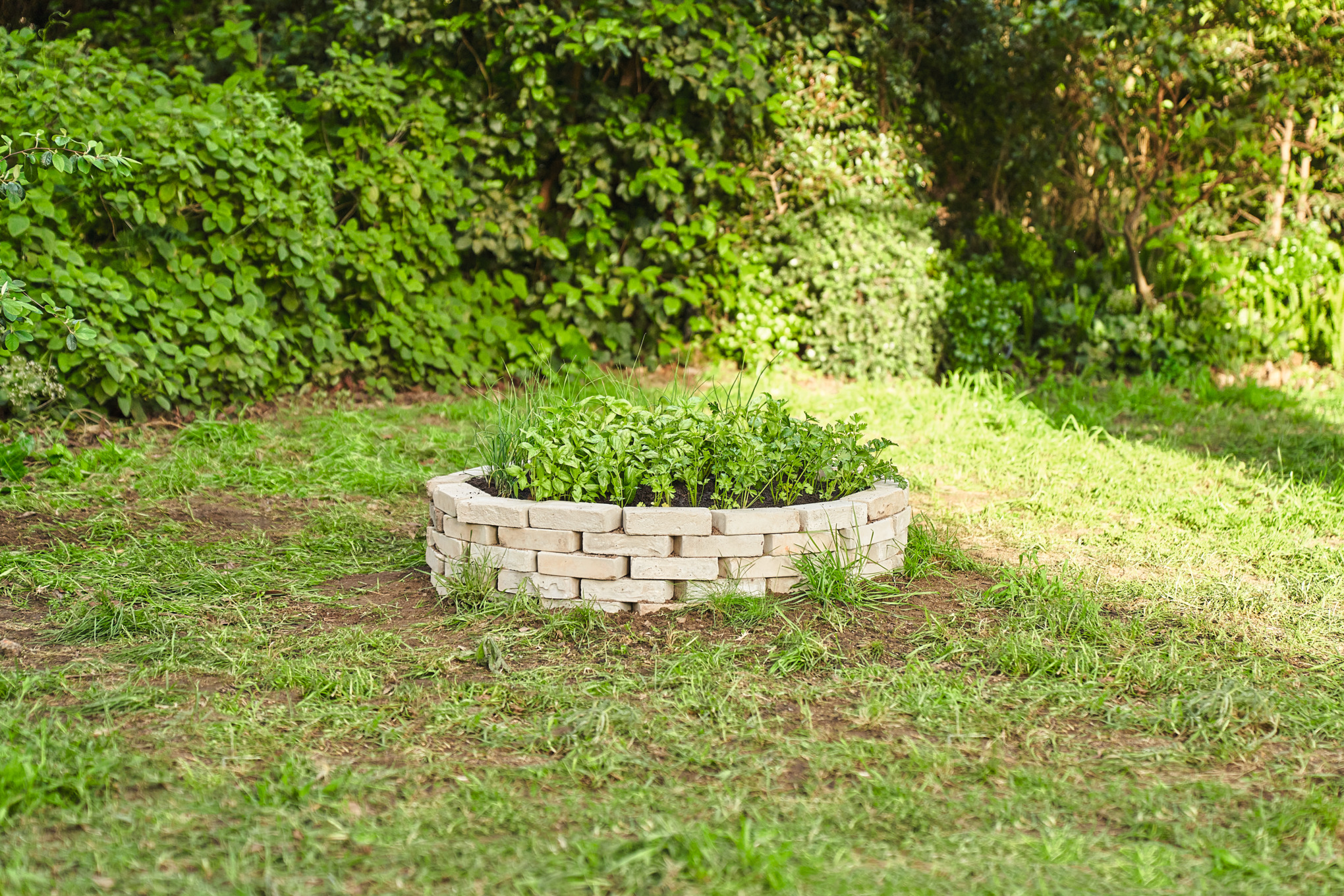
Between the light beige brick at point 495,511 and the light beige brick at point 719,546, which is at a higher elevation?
the light beige brick at point 495,511

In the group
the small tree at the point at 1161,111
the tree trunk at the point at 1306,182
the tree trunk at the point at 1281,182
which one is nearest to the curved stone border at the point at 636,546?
the small tree at the point at 1161,111

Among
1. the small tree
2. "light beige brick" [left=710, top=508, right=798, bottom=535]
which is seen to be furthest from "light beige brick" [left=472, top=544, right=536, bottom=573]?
the small tree

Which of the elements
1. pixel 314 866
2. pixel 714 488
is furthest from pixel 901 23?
pixel 314 866

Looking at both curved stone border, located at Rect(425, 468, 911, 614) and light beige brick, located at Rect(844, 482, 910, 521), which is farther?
light beige brick, located at Rect(844, 482, 910, 521)

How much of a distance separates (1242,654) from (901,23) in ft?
17.5

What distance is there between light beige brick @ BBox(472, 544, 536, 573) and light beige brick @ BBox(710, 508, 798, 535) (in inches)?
20.6

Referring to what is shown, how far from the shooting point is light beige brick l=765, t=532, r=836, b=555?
2.97m

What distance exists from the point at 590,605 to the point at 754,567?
471 millimetres

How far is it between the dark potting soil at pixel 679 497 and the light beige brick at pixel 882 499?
0.43ft

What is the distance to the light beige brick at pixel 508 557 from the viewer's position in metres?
2.94

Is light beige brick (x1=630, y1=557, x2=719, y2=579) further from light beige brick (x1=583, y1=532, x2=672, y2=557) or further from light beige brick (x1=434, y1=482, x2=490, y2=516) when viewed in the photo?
light beige brick (x1=434, y1=482, x2=490, y2=516)

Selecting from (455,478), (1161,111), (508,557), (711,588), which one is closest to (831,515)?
(711,588)

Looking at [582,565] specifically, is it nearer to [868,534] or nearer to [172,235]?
[868,534]

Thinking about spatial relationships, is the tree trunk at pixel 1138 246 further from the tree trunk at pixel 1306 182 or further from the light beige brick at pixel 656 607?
the light beige brick at pixel 656 607
